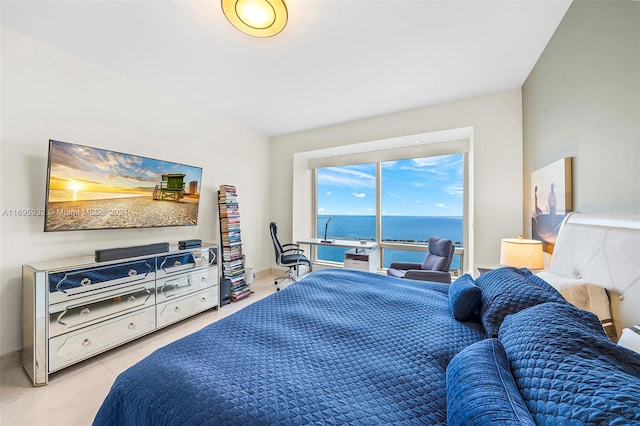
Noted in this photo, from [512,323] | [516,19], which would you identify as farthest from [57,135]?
[516,19]

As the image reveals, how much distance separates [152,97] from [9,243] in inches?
79.6

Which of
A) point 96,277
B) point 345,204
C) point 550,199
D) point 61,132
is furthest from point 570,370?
point 345,204

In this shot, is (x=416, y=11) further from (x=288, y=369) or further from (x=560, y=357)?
(x=288, y=369)

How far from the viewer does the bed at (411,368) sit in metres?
0.62

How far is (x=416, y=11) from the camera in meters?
1.83

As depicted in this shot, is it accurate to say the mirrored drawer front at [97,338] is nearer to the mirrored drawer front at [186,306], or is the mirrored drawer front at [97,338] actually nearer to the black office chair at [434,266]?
the mirrored drawer front at [186,306]

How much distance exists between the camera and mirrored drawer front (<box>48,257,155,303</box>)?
6.32 feet

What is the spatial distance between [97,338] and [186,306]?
831mm

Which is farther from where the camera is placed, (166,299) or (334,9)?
(166,299)

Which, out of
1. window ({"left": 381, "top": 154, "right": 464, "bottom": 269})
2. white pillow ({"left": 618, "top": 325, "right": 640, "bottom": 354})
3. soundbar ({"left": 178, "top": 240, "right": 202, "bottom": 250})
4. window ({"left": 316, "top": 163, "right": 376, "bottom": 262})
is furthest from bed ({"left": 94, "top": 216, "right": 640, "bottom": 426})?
window ({"left": 316, "top": 163, "right": 376, "bottom": 262})

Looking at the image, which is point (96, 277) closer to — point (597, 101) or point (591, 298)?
point (591, 298)

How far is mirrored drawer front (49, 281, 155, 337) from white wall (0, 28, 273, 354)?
0.55m

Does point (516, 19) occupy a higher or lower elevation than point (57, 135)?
higher

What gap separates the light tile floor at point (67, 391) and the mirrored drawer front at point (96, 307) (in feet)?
1.24
